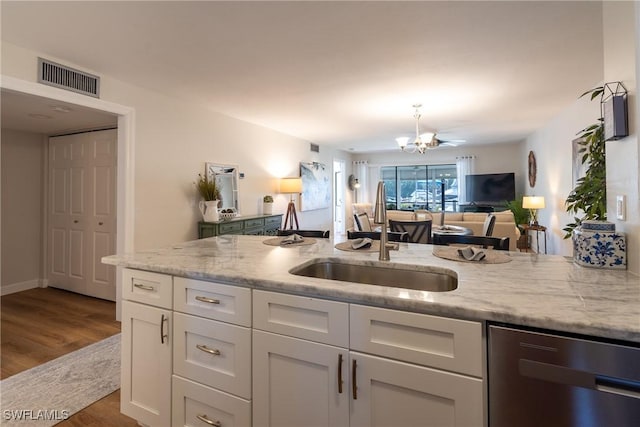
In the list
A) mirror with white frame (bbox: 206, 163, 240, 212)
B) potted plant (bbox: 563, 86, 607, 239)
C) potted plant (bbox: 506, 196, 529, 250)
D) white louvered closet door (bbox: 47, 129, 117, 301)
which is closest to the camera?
potted plant (bbox: 563, 86, 607, 239)

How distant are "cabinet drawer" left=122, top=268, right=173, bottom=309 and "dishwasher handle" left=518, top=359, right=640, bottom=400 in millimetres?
1435

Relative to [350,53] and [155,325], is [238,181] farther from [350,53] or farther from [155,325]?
[155,325]

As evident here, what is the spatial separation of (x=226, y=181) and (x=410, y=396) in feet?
12.4

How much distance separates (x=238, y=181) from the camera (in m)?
4.58

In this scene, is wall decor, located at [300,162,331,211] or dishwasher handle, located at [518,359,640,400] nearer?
dishwasher handle, located at [518,359,640,400]

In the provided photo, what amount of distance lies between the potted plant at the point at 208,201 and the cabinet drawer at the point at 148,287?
220 cm

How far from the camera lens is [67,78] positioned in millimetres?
2578

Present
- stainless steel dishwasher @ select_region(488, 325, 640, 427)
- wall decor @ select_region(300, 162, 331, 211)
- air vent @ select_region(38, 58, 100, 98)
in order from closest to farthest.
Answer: stainless steel dishwasher @ select_region(488, 325, 640, 427) → air vent @ select_region(38, 58, 100, 98) → wall decor @ select_region(300, 162, 331, 211)

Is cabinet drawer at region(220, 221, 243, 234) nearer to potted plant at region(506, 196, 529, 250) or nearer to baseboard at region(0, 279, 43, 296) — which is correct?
baseboard at region(0, 279, 43, 296)

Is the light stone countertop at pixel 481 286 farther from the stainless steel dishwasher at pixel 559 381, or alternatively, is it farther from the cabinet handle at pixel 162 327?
the cabinet handle at pixel 162 327

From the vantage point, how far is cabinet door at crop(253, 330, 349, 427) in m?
1.14

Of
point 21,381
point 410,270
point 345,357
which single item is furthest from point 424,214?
point 21,381

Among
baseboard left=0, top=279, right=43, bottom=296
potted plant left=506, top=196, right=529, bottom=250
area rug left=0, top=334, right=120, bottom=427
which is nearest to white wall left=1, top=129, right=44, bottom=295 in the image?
baseboard left=0, top=279, right=43, bottom=296

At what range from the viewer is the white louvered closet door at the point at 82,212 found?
3.71m
